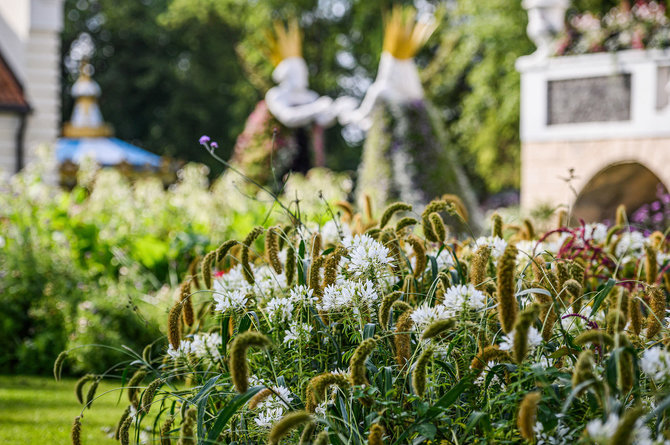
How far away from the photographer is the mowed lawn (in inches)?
148

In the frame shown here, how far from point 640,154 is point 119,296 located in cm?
608

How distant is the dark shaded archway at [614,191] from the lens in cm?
952

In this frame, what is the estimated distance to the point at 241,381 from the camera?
Result: 5.23 ft

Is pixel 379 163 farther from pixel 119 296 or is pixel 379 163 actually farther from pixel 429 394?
pixel 429 394

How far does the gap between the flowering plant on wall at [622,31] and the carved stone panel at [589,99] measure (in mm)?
391

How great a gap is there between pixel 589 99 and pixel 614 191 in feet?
4.49

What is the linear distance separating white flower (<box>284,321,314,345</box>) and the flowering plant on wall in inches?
306

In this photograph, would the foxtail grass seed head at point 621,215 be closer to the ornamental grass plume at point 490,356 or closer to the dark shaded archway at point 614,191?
the ornamental grass plume at point 490,356

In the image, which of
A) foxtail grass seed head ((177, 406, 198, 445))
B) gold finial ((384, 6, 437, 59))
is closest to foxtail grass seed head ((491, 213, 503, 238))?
foxtail grass seed head ((177, 406, 198, 445))

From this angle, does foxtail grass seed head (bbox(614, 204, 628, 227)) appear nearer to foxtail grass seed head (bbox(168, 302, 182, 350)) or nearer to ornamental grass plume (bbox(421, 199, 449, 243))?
ornamental grass plume (bbox(421, 199, 449, 243))

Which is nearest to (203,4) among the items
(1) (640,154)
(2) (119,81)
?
(2) (119,81)

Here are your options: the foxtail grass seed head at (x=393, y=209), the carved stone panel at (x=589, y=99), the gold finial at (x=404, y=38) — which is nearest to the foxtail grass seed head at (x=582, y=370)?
the foxtail grass seed head at (x=393, y=209)

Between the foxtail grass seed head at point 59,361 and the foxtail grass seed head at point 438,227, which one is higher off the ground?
the foxtail grass seed head at point 438,227

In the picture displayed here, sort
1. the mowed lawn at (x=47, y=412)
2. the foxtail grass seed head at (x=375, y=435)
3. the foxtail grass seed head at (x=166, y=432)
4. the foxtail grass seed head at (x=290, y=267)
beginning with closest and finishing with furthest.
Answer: the foxtail grass seed head at (x=375, y=435) < the foxtail grass seed head at (x=166, y=432) < the foxtail grass seed head at (x=290, y=267) < the mowed lawn at (x=47, y=412)
